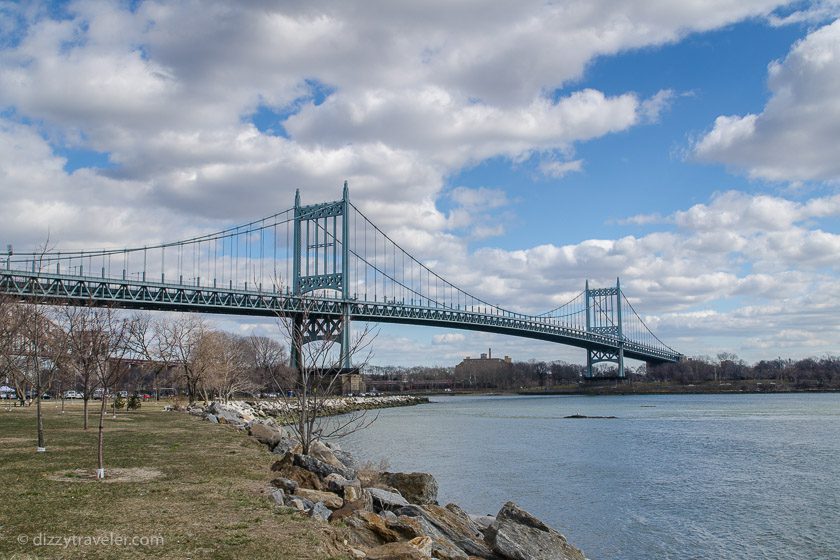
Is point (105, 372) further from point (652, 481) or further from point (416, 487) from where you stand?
point (652, 481)

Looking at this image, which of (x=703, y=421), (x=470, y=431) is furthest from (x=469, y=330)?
(x=470, y=431)

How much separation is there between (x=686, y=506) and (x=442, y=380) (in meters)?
126

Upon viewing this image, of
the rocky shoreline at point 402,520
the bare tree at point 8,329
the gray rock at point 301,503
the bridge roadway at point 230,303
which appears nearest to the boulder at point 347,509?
the rocky shoreline at point 402,520

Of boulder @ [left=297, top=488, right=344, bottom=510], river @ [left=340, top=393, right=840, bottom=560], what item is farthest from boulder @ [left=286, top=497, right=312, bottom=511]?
river @ [left=340, top=393, right=840, bottom=560]

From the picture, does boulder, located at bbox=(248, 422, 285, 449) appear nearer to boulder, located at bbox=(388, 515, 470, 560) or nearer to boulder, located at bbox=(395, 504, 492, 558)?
boulder, located at bbox=(395, 504, 492, 558)

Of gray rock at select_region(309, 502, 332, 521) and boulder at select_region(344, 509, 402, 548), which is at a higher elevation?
gray rock at select_region(309, 502, 332, 521)

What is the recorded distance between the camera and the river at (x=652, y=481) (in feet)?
43.8

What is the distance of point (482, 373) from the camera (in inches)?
5571

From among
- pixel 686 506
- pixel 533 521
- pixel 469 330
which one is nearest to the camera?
pixel 533 521

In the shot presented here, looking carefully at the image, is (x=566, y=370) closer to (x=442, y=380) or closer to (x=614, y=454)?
(x=442, y=380)

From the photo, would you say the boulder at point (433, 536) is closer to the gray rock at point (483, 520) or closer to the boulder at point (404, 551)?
the boulder at point (404, 551)

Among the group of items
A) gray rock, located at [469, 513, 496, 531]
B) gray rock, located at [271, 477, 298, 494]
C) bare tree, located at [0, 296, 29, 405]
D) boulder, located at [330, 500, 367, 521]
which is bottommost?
gray rock, located at [469, 513, 496, 531]

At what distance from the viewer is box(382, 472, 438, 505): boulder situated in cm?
1341

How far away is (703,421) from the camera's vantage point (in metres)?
43.5
